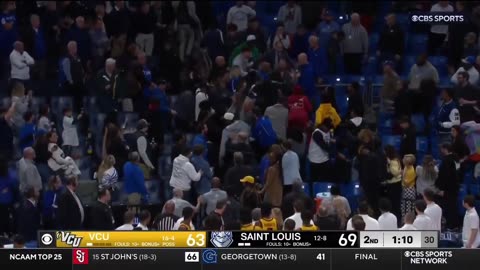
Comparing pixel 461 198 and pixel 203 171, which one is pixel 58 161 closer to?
pixel 203 171

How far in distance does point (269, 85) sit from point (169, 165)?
8.40 ft

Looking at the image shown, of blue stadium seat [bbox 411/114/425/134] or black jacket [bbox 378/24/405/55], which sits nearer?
blue stadium seat [bbox 411/114/425/134]

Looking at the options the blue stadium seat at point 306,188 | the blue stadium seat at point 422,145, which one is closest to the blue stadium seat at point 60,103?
the blue stadium seat at point 306,188

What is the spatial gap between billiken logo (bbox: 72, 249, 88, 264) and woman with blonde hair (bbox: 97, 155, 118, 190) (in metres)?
6.88

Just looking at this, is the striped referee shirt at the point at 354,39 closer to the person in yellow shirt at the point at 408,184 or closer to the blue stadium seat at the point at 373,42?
the blue stadium seat at the point at 373,42

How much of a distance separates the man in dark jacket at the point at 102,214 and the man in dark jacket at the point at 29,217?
62.7 inches

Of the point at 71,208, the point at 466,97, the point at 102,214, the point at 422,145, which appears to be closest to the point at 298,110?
the point at 422,145

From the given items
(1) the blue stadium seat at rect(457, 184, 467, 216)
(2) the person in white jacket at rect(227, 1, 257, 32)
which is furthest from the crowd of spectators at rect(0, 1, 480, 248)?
(1) the blue stadium seat at rect(457, 184, 467, 216)

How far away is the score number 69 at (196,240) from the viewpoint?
2125 cm

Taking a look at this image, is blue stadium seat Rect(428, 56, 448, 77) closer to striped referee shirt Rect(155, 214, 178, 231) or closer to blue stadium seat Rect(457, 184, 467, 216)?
blue stadium seat Rect(457, 184, 467, 216)

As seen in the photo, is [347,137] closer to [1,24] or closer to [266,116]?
[266,116]

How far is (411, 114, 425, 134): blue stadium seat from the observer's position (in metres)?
31.0

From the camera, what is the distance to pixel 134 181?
92.3 feet

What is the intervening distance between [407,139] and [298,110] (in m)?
2.27
